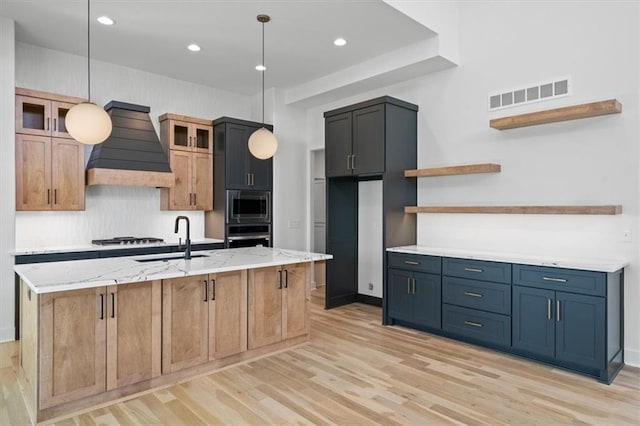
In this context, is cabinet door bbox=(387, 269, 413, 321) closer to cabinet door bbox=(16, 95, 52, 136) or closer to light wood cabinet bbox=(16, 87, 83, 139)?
light wood cabinet bbox=(16, 87, 83, 139)

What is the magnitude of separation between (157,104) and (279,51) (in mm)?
2050

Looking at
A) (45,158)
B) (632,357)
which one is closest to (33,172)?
(45,158)

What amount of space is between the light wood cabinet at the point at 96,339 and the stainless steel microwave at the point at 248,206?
2.90 metres

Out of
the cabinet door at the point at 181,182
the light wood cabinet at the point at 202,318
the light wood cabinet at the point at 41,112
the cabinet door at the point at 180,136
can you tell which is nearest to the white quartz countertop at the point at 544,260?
the light wood cabinet at the point at 202,318

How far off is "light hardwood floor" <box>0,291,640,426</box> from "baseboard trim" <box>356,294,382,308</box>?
65.3 inches

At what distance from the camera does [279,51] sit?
4883mm

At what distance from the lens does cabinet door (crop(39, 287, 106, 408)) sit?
2.46 metres

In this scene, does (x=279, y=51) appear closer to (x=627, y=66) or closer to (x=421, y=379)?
(x=627, y=66)

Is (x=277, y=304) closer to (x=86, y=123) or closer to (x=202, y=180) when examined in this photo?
(x=86, y=123)

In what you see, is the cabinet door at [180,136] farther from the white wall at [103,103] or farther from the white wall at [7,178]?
the white wall at [7,178]

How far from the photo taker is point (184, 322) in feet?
10.1

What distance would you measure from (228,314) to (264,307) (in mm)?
362

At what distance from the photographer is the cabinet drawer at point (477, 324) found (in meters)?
3.63

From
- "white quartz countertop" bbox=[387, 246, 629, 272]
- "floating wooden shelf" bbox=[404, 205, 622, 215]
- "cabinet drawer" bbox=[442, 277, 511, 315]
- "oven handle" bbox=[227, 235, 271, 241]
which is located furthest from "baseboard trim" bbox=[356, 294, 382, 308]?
"oven handle" bbox=[227, 235, 271, 241]
